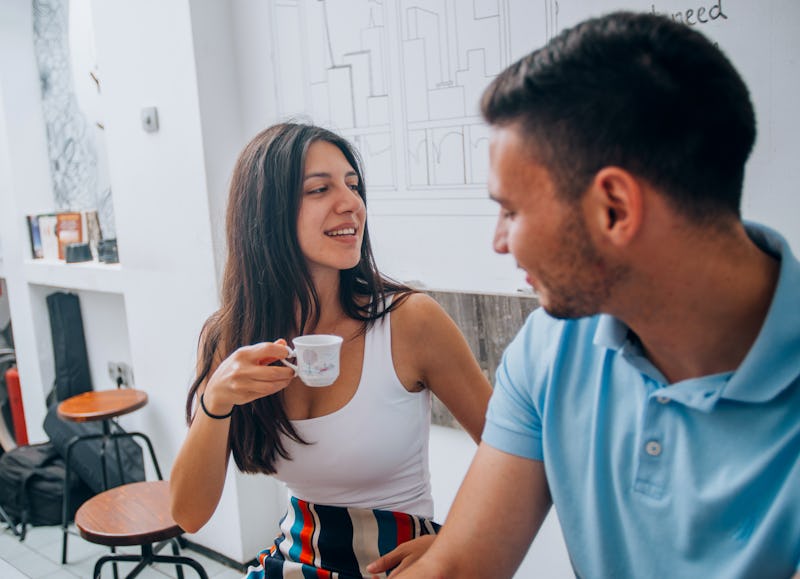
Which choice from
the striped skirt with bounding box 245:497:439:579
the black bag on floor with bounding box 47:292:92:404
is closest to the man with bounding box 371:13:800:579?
the striped skirt with bounding box 245:497:439:579

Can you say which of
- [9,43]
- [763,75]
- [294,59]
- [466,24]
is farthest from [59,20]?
[763,75]

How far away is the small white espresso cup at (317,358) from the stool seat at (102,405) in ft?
6.93

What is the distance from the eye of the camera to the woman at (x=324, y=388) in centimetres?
Answer: 153

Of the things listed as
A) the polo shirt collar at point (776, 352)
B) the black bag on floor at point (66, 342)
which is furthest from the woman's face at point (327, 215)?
the black bag on floor at point (66, 342)

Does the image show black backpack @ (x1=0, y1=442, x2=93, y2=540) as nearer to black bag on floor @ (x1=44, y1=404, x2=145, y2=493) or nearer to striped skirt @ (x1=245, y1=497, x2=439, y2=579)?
black bag on floor @ (x1=44, y1=404, x2=145, y2=493)

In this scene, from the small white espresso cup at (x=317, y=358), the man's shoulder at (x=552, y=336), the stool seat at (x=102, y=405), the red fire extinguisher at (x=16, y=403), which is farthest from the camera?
the red fire extinguisher at (x=16, y=403)

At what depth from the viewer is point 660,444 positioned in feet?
3.16

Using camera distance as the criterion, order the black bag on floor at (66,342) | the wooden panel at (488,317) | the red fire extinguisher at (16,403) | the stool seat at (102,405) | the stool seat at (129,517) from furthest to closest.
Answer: the red fire extinguisher at (16,403), the black bag on floor at (66,342), the stool seat at (102,405), the stool seat at (129,517), the wooden panel at (488,317)

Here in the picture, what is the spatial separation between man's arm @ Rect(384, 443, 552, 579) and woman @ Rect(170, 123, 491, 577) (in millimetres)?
404

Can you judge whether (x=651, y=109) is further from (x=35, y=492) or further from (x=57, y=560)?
(x=35, y=492)

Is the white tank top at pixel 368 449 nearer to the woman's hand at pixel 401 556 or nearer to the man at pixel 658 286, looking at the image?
the woman's hand at pixel 401 556

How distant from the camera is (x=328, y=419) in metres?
1.54

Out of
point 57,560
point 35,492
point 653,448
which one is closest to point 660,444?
point 653,448

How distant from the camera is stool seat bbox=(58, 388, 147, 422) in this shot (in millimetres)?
3111
